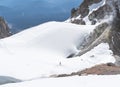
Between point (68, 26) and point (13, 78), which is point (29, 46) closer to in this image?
point (68, 26)

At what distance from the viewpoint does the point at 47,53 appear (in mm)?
22734

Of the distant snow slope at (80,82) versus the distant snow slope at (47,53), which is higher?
the distant snow slope at (47,53)

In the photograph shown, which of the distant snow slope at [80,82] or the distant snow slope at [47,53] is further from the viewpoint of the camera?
the distant snow slope at [47,53]

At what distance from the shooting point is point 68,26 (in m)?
27.1

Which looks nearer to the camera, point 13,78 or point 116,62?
point 13,78

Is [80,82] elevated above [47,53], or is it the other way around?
[47,53]

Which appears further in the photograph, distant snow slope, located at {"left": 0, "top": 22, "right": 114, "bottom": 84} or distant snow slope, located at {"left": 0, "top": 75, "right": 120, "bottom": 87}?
distant snow slope, located at {"left": 0, "top": 22, "right": 114, "bottom": 84}

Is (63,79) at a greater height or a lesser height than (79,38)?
lesser

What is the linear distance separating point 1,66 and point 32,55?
11.4 ft

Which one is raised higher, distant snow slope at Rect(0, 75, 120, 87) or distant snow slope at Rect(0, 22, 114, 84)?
distant snow slope at Rect(0, 22, 114, 84)

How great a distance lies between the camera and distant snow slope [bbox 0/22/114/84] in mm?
18266

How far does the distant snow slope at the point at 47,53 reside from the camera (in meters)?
18.3

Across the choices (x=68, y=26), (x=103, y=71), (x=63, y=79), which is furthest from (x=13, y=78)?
(x=68, y=26)

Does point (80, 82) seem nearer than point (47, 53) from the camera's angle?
Yes
